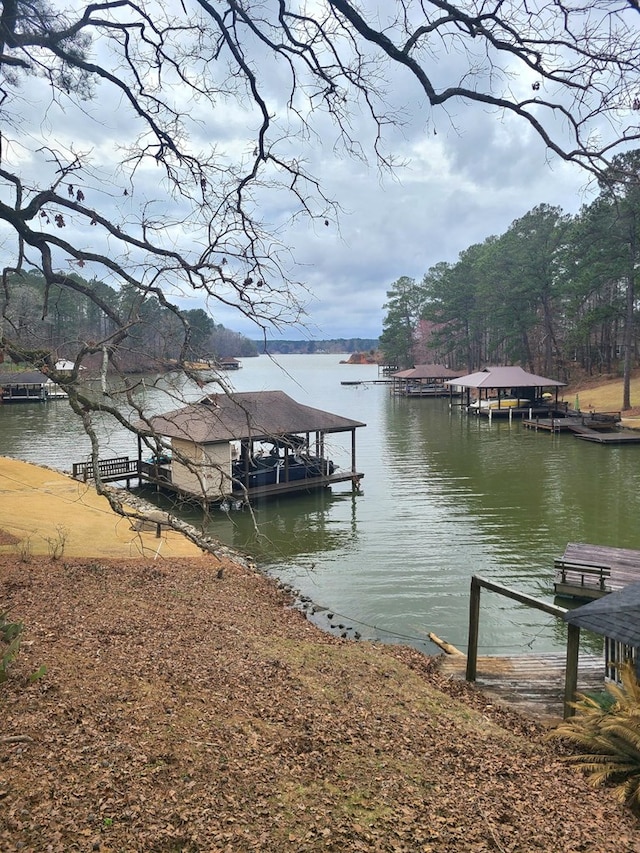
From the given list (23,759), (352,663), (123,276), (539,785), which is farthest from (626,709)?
(123,276)

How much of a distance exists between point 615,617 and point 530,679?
2.26m

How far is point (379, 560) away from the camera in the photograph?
1528 cm

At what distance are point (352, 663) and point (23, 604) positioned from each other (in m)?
4.84

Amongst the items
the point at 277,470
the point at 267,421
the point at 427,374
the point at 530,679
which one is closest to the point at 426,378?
the point at 427,374

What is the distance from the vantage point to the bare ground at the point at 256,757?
3.70 m

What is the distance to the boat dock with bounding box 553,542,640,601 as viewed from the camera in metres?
11.8

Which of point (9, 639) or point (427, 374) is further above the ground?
point (427, 374)

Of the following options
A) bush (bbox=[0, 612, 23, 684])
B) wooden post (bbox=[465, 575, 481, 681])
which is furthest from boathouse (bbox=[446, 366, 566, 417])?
bush (bbox=[0, 612, 23, 684])

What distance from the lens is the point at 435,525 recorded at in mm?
18250

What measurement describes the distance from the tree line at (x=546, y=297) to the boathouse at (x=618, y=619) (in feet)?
86.7

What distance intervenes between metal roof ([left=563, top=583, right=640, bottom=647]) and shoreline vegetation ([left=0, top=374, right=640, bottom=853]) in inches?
49.9

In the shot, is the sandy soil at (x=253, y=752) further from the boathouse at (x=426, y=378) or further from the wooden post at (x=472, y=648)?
the boathouse at (x=426, y=378)

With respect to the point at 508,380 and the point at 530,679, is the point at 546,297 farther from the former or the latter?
the point at 530,679

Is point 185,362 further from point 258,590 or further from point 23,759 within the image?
point 258,590
